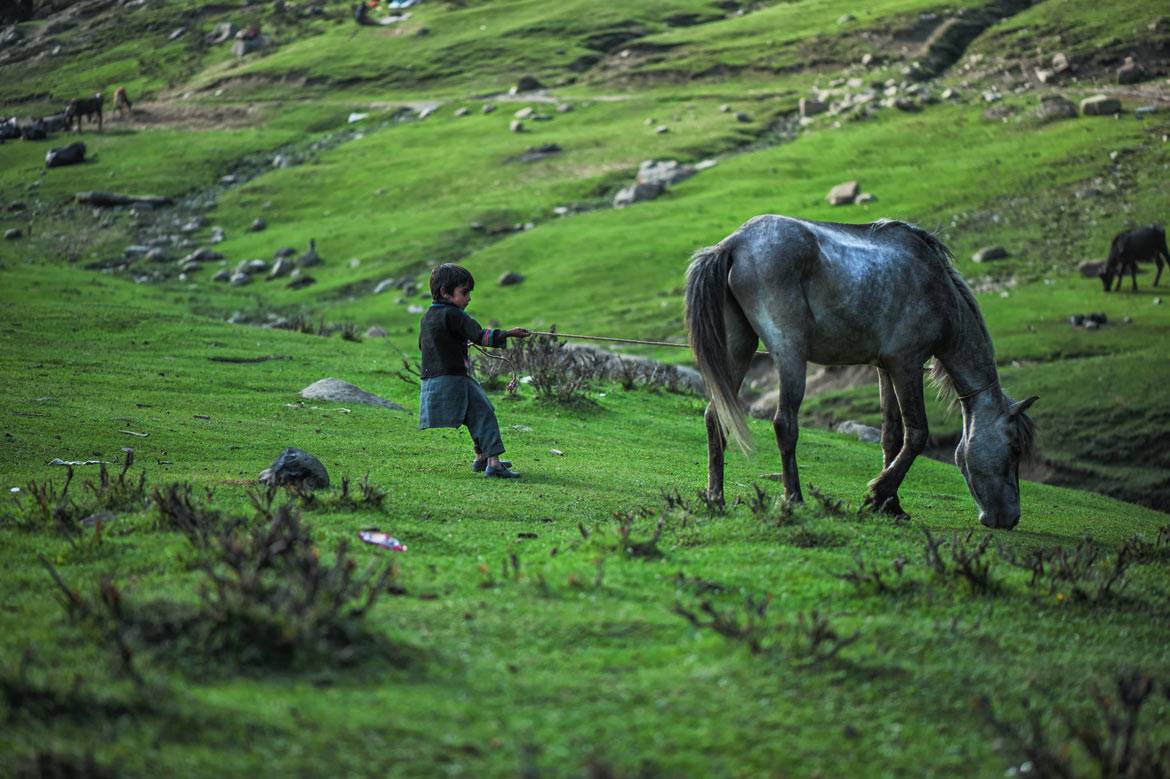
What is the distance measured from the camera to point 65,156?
46.8 m

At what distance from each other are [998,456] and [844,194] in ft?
86.5

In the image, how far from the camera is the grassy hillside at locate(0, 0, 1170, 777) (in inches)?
144

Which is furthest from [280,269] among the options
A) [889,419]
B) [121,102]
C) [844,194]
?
[121,102]

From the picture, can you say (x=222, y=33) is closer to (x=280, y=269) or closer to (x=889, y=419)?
(x=280, y=269)

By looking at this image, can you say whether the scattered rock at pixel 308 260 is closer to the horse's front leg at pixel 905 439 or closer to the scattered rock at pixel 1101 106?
the horse's front leg at pixel 905 439

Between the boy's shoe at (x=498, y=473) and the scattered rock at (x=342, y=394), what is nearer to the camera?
the boy's shoe at (x=498, y=473)

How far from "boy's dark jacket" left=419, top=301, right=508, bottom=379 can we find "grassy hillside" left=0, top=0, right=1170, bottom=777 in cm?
105

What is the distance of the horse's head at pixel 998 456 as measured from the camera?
28.5 feet

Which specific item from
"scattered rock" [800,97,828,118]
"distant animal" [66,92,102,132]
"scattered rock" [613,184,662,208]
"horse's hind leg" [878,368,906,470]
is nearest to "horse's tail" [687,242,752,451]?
"horse's hind leg" [878,368,906,470]

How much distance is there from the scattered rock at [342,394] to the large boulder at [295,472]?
5151mm

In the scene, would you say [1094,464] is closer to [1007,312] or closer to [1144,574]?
[1007,312]

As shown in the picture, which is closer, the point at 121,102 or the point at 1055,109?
the point at 1055,109

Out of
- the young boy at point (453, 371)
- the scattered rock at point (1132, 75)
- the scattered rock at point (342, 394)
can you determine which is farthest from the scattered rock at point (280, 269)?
the scattered rock at point (1132, 75)

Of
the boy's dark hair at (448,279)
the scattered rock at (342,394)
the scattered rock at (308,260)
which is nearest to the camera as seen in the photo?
the boy's dark hair at (448,279)
